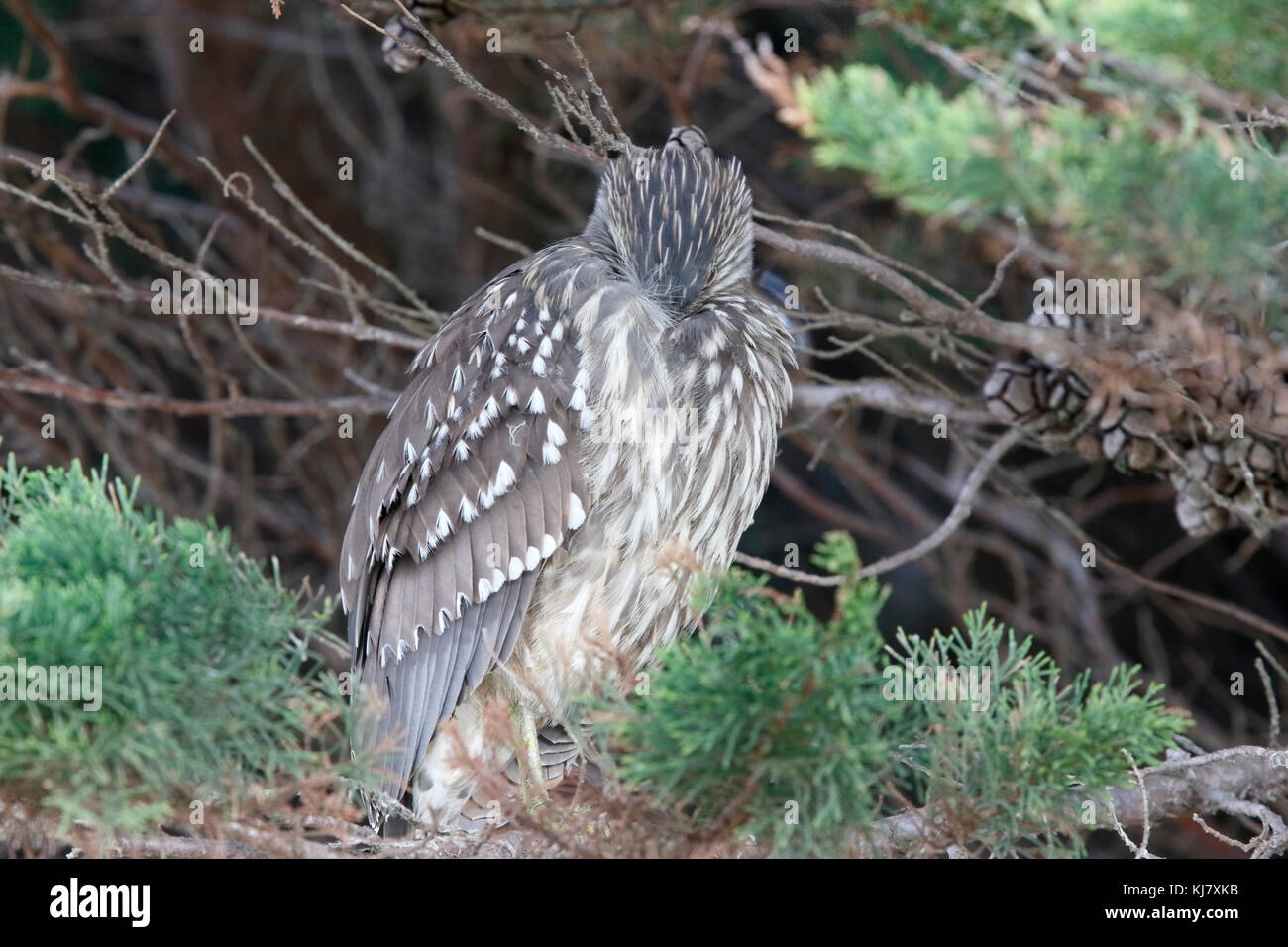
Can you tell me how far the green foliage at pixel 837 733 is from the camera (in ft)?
5.02

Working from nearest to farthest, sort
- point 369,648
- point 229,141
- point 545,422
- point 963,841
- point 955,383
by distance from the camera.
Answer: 1. point 963,841
2. point 545,422
3. point 369,648
4. point 955,383
5. point 229,141

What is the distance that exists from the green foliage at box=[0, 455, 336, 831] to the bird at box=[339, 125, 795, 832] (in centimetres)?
82

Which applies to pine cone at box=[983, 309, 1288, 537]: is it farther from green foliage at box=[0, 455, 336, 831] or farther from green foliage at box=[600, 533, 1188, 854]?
green foliage at box=[0, 455, 336, 831]

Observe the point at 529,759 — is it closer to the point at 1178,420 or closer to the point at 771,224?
the point at 1178,420

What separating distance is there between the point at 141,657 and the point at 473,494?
1.14m

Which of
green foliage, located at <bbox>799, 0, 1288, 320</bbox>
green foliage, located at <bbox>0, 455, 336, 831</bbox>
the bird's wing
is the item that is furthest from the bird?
green foliage, located at <bbox>799, 0, 1288, 320</bbox>

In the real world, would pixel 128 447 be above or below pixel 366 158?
→ below

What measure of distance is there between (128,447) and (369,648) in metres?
2.08

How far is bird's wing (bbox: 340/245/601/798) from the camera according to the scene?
8.79 feet

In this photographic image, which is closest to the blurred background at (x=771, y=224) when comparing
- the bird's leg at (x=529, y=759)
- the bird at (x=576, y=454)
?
the bird at (x=576, y=454)

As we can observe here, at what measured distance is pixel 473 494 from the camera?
2.75 meters

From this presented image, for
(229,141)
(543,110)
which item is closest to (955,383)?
(543,110)

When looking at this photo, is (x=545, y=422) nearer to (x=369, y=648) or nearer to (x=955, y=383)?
(x=369, y=648)

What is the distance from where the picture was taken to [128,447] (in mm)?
4617
